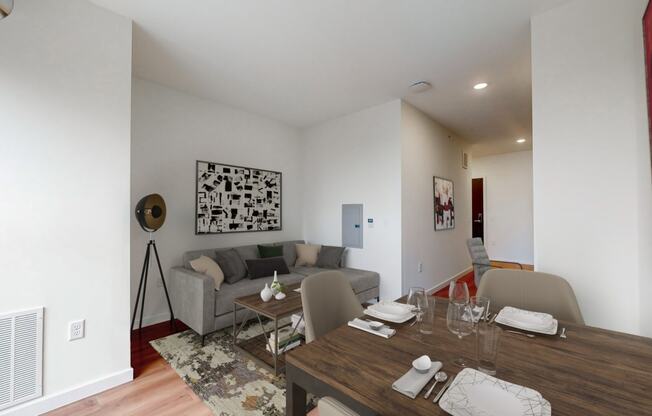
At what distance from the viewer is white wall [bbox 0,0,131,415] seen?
5.63ft

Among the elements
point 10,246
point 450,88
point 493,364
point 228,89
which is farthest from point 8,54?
point 450,88

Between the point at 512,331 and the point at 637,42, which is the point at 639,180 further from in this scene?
the point at 512,331

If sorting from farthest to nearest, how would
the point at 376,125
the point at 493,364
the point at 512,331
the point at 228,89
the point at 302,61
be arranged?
the point at 376,125
the point at 228,89
the point at 302,61
the point at 512,331
the point at 493,364

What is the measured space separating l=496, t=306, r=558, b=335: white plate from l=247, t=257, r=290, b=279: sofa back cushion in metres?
2.62

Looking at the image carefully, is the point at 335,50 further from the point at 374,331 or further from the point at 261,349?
the point at 261,349

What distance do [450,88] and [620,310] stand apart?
2644 mm

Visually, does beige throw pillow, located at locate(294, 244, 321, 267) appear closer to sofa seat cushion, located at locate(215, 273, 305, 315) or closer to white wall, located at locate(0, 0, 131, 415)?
sofa seat cushion, located at locate(215, 273, 305, 315)

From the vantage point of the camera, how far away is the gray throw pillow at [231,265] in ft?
10.5

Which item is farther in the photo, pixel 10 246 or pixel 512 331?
pixel 10 246

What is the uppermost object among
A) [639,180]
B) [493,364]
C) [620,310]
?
[639,180]

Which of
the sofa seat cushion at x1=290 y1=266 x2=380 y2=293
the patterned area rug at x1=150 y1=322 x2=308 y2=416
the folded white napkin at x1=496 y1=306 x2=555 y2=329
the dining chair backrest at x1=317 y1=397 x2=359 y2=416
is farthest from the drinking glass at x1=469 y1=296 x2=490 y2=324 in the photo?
the sofa seat cushion at x1=290 y1=266 x2=380 y2=293

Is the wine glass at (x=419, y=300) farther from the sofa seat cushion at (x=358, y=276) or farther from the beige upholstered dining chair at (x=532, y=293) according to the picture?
the sofa seat cushion at (x=358, y=276)

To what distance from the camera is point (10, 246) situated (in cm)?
169

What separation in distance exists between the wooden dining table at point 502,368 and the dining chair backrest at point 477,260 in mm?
2712
